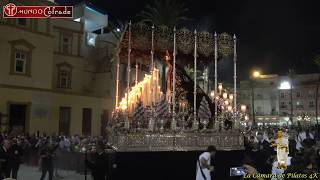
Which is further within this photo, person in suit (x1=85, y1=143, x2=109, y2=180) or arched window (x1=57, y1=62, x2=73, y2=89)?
arched window (x1=57, y1=62, x2=73, y2=89)

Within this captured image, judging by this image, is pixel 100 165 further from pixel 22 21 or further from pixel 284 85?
pixel 284 85

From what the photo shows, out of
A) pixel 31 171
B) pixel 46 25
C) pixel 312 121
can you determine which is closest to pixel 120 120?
pixel 31 171

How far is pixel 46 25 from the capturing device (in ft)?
112

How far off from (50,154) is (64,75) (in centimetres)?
2359

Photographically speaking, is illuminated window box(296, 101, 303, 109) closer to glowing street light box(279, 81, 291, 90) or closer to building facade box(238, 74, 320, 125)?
building facade box(238, 74, 320, 125)

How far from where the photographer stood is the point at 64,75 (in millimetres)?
38812

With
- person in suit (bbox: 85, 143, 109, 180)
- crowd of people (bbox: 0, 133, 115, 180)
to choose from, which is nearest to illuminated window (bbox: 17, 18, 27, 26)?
crowd of people (bbox: 0, 133, 115, 180)

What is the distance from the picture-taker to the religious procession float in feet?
47.6

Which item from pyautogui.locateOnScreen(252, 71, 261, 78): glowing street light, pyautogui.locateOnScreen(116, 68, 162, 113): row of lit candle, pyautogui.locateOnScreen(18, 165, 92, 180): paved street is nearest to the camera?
pyautogui.locateOnScreen(116, 68, 162, 113): row of lit candle

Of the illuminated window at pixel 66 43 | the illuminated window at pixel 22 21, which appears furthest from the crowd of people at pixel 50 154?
the illuminated window at pixel 66 43

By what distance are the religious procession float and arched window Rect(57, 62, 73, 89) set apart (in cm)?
2085

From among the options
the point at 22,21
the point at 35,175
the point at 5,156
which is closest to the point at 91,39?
A: the point at 22,21

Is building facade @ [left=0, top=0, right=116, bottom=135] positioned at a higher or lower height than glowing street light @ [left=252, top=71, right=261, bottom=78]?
lower

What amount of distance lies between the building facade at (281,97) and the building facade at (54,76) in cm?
4492
